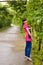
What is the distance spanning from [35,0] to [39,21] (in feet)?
8.30

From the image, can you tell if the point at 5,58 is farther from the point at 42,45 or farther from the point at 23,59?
the point at 42,45

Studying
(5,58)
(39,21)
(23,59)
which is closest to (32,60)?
(23,59)

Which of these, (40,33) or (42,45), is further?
(42,45)

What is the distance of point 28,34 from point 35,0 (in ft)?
4.23

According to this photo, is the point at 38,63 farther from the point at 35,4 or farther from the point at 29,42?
the point at 35,4

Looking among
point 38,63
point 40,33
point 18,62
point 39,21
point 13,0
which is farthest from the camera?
point 13,0

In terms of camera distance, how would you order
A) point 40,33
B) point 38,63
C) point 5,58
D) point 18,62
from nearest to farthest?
point 40,33
point 38,63
point 18,62
point 5,58

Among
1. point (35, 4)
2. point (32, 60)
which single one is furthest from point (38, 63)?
point (35, 4)

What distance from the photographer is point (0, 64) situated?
27.6 ft

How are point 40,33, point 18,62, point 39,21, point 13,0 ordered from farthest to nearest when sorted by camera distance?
point 13,0 → point 18,62 → point 40,33 → point 39,21

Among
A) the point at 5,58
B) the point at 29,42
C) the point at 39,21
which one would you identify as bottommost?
the point at 5,58

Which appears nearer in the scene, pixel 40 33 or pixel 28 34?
pixel 40 33

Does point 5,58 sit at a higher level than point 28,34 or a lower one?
lower

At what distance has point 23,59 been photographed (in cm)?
924
